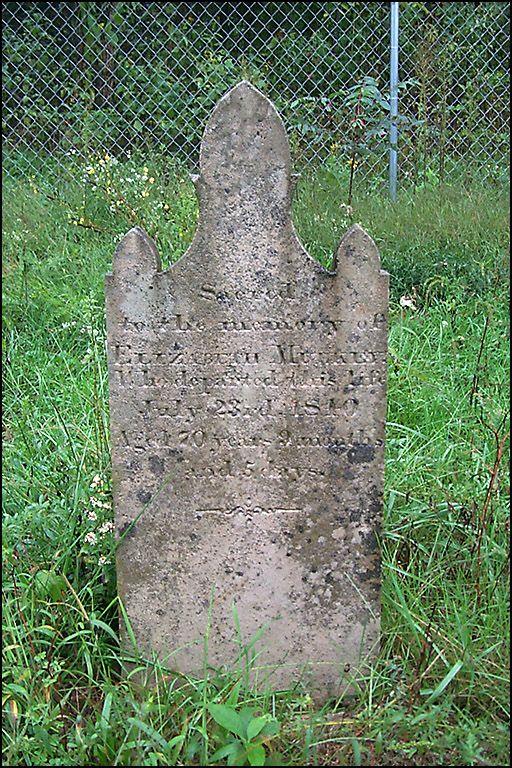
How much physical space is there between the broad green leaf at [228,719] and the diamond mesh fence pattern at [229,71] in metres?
5.03

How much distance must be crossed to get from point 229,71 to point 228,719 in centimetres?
604

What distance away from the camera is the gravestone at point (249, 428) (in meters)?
2.28

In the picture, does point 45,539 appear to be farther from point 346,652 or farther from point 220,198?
point 220,198

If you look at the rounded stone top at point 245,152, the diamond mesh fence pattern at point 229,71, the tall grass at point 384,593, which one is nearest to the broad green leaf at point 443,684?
the tall grass at point 384,593

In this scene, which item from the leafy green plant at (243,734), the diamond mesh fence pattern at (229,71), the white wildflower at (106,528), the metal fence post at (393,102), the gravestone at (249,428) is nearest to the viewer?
Result: the leafy green plant at (243,734)

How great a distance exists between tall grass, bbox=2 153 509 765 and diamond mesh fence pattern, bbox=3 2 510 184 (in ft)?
9.53

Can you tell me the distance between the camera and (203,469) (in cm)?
245

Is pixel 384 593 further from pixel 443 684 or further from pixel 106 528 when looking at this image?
pixel 106 528

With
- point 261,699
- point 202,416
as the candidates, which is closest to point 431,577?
point 261,699

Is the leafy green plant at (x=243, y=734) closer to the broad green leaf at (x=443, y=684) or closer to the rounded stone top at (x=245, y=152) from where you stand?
the broad green leaf at (x=443, y=684)

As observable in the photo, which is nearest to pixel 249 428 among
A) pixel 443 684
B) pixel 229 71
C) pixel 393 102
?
pixel 443 684

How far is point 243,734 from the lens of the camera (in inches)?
87.7

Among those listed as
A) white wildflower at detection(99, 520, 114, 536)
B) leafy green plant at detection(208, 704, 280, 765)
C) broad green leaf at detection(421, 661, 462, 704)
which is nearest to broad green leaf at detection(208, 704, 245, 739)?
leafy green plant at detection(208, 704, 280, 765)

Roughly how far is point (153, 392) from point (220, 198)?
1.81 feet
